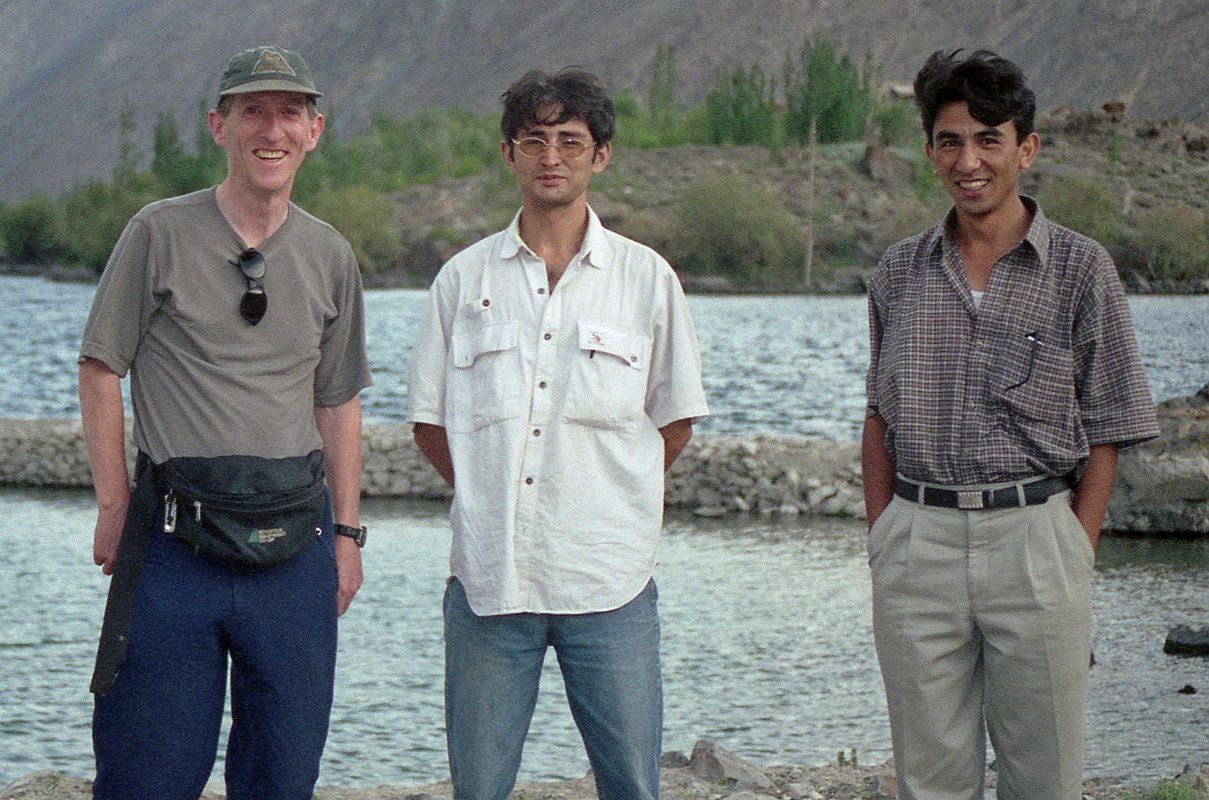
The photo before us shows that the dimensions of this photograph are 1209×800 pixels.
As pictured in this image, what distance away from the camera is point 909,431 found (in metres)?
3.05

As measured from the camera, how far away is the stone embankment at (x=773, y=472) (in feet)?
45.3

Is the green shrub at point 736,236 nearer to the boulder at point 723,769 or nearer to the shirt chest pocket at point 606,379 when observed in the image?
the boulder at point 723,769

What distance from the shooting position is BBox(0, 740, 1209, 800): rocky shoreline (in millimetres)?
4977

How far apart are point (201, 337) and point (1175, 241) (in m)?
28.7

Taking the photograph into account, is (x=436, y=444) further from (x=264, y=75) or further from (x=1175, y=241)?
(x=1175, y=241)

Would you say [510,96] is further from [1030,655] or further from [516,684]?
[1030,655]

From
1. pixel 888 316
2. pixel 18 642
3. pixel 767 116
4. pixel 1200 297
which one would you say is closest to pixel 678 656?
pixel 18 642

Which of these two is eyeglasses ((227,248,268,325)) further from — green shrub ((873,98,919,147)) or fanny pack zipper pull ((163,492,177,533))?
green shrub ((873,98,919,147))

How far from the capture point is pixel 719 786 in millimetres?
5309

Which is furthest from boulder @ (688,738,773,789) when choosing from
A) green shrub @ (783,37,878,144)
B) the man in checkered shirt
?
green shrub @ (783,37,878,144)

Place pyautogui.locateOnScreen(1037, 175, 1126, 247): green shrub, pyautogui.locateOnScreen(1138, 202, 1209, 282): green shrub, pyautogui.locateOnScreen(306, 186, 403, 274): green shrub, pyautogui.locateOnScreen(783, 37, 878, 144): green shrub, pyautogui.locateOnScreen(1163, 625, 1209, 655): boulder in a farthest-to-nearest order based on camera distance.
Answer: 1. pyautogui.locateOnScreen(783, 37, 878, 144): green shrub
2. pyautogui.locateOnScreen(306, 186, 403, 274): green shrub
3. pyautogui.locateOnScreen(1037, 175, 1126, 247): green shrub
4. pyautogui.locateOnScreen(1138, 202, 1209, 282): green shrub
5. pyautogui.locateOnScreen(1163, 625, 1209, 655): boulder

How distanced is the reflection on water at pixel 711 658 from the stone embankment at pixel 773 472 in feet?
1.70

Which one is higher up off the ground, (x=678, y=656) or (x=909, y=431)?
(x=909, y=431)

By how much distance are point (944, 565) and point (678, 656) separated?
627 centimetres
